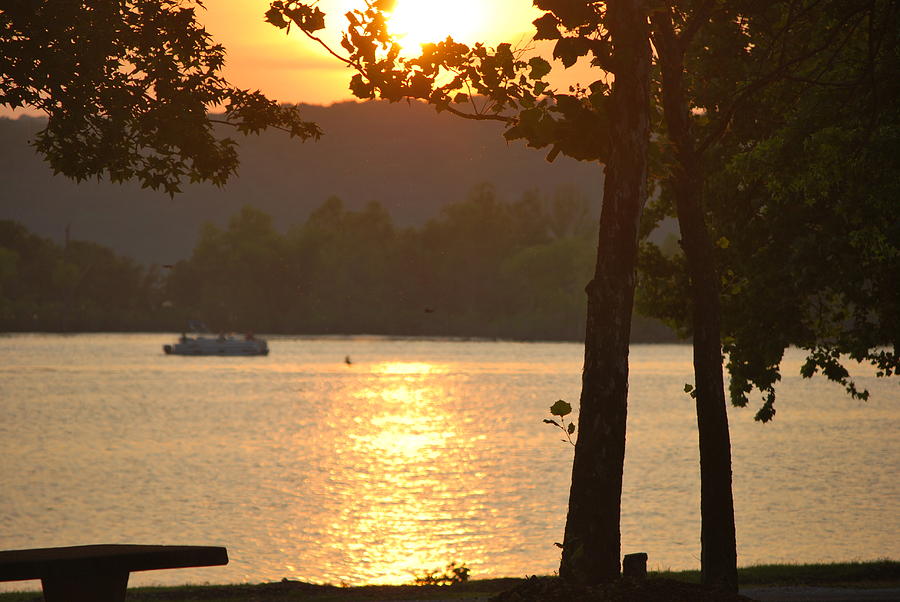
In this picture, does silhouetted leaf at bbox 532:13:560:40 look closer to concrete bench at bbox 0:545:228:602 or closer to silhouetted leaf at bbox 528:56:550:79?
silhouetted leaf at bbox 528:56:550:79

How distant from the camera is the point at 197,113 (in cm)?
1797

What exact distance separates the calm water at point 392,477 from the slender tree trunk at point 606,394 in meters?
13.4

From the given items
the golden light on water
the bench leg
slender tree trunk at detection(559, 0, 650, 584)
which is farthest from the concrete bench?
the golden light on water

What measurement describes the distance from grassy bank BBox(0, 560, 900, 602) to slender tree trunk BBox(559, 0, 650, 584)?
4.01 meters

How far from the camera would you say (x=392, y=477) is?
46156 mm

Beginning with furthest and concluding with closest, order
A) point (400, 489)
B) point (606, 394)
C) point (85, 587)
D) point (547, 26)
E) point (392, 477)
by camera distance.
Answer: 1. point (392, 477)
2. point (400, 489)
3. point (547, 26)
4. point (606, 394)
5. point (85, 587)

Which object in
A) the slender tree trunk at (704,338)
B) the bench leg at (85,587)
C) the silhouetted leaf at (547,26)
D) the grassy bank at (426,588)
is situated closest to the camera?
the bench leg at (85,587)

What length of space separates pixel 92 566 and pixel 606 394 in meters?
4.93

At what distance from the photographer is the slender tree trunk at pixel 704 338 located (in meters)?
14.1

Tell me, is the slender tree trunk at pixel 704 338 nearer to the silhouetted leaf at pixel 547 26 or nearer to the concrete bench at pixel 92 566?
the silhouetted leaf at pixel 547 26

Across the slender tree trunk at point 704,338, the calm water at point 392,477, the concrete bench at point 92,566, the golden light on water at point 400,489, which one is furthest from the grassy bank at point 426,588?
the calm water at point 392,477

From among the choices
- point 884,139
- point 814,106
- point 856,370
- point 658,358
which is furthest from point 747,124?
point 658,358

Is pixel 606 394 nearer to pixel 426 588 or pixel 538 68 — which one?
pixel 538 68

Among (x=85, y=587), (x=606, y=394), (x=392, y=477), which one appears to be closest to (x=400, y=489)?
(x=392, y=477)
